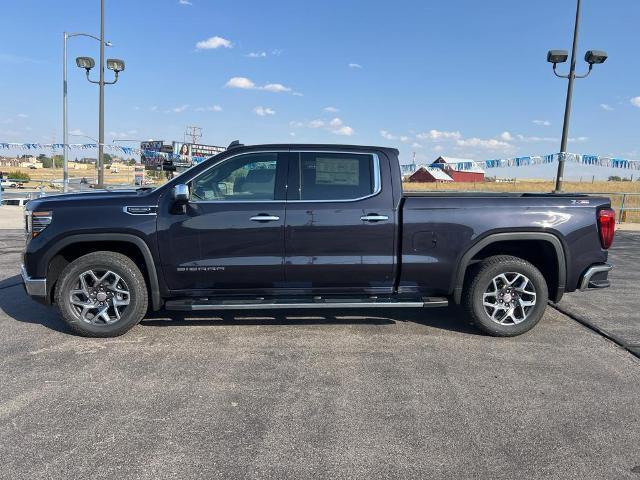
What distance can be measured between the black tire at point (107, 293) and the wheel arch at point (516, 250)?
3153 millimetres

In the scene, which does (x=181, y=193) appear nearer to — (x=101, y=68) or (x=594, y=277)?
(x=594, y=277)

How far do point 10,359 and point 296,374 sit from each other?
2.52 metres

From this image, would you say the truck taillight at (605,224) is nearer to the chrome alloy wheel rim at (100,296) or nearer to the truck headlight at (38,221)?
the chrome alloy wheel rim at (100,296)

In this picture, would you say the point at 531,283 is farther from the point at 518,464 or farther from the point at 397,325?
the point at 518,464

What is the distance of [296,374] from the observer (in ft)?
12.9

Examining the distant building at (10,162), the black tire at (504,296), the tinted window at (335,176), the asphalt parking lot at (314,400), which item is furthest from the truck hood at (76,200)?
the distant building at (10,162)

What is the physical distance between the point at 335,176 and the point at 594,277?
9.28ft

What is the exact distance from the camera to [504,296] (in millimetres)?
4887

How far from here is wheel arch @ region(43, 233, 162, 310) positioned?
4531 mm

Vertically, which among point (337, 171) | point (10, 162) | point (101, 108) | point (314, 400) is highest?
point (101, 108)

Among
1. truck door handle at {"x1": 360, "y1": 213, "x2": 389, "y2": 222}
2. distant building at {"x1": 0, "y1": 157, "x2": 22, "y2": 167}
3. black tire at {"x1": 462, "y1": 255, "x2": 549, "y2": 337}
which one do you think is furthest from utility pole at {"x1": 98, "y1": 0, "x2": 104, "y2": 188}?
distant building at {"x1": 0, "y1": 157, "x2": 22, "y2": 167}

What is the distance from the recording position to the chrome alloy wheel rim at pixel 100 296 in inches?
182

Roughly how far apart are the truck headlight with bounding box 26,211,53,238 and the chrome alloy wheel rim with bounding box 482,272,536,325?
4324 mm

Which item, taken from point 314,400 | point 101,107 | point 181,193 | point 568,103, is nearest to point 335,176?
point 181,193
